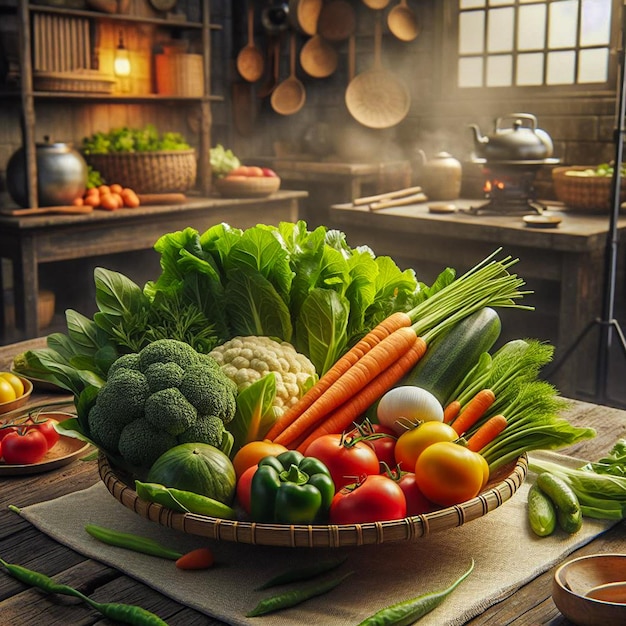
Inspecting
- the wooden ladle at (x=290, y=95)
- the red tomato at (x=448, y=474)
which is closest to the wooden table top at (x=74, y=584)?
the red tomato at (x=448, y=474)

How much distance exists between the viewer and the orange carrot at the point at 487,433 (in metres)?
1.23

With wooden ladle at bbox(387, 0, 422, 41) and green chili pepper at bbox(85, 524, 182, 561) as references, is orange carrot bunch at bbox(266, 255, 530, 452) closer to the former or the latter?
green chili pepper at bbox(85, 524, 182, 561)

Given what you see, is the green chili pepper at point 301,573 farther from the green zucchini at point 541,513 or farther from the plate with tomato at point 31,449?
the plate with tomato at point 31,449

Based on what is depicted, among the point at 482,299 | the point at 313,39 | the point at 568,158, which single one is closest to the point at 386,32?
the point at 313,39

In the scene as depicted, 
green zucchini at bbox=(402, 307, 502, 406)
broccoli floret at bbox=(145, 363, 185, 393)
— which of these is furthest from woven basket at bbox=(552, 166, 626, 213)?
Answer: broccoli floret at bbox=(145, 363, 185, 393)

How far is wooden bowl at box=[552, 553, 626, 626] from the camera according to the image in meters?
Result: 0.90

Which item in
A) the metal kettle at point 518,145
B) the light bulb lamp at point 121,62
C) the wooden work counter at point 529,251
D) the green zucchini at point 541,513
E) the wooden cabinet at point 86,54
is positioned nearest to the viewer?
the green zucchini at point 541,513

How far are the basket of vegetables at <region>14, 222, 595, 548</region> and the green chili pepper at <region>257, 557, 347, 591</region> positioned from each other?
5 cm

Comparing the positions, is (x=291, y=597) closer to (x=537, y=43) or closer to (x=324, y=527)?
(x=324, y=527)

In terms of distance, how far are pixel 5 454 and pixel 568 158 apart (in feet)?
13.1

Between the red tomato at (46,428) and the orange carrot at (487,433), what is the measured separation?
687 millimetres

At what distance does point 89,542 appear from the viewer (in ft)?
3.75

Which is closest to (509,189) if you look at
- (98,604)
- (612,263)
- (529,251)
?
(529,251)

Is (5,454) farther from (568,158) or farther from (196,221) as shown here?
(568,158)
